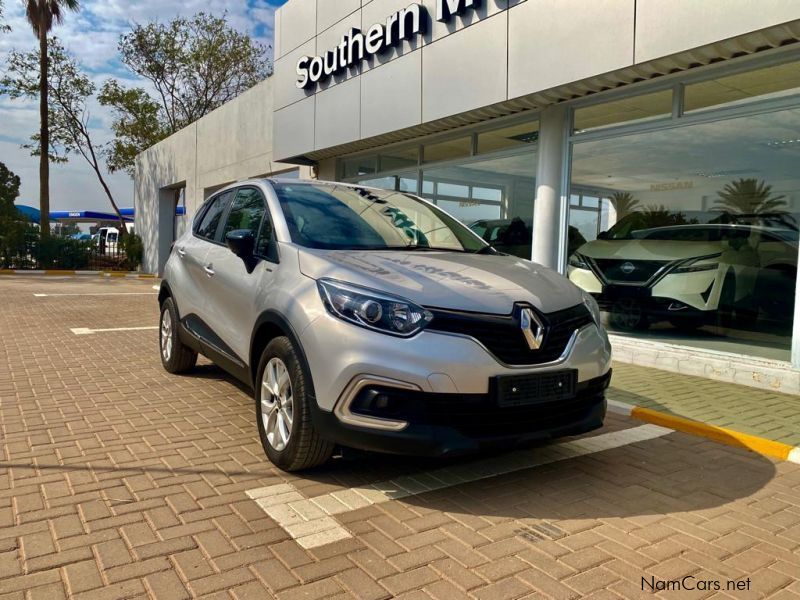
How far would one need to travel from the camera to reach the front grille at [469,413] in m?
3.00

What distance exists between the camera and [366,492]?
333 cm

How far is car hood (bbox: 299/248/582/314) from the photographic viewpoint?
317 cm

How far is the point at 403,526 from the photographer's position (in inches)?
116

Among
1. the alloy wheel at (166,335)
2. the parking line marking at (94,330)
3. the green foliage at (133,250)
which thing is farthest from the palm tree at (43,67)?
the alloy wheel at (166,335)

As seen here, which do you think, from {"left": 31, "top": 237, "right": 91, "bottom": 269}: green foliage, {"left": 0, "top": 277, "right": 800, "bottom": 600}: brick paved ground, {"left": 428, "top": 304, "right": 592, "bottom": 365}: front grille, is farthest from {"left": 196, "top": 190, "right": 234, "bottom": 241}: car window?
{"left": 31, "top": 237, "right": 91, "bottom": 269}: green foliage

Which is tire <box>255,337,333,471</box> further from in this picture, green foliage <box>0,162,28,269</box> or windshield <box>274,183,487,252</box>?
green foliage <box>0,162,28,269</box>

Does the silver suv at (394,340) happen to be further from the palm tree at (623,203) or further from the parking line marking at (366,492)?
the palm tree at (623,203)

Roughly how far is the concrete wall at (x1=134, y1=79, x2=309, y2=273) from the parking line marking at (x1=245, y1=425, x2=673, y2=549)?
1154 centimetres

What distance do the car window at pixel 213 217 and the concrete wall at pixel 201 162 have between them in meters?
9.15

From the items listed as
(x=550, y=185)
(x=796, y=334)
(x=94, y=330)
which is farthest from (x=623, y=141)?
(x=94, y=330)

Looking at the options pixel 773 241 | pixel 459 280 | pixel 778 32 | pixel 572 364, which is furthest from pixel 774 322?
pixel 459 280

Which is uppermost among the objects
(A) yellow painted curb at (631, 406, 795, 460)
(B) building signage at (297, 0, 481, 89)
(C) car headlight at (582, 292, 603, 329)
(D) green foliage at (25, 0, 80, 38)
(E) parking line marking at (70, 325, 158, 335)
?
(D) green foliage at (25, 0, 80, 38)

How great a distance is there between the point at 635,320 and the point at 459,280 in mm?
5135

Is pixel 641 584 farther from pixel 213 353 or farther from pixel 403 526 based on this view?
pixel 213 353
